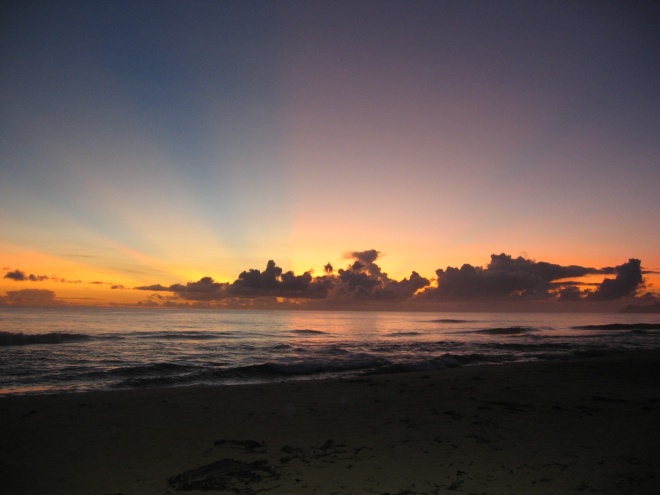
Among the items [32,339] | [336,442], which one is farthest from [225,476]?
[32,339]

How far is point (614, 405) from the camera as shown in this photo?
10844mm

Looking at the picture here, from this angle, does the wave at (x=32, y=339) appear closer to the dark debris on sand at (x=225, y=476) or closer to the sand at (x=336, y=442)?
the sand at (x=336, y=442)

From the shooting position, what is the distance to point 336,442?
777cm

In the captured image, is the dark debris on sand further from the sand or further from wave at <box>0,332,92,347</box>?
wave at <box>0,332,92,347</box>

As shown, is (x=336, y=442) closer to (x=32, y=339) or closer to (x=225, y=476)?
(x=225, y=476)

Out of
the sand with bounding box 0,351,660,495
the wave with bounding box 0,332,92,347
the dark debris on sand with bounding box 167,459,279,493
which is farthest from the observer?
the wave with bounding box 0,332,92,347

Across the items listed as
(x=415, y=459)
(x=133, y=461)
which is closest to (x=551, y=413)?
(x=415, y=459)

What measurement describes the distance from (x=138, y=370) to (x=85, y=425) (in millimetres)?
12886

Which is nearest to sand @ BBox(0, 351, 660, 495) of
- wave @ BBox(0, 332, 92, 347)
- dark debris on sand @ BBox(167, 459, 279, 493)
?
dark debris on sand @ BBox(167, 459, 279, 493)

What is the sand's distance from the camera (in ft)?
19.4

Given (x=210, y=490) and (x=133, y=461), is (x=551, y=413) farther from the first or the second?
(x=133, y=461)

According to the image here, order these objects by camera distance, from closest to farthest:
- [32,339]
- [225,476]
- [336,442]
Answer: [225,476] → [336,442] → [32,339]

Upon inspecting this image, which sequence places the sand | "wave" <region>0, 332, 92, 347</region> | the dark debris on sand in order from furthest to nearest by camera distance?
"wave" <region>0, 332, 92, 347</region> → the sand → the dark debris on sand

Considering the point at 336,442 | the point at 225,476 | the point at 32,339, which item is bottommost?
the point at 32,339
